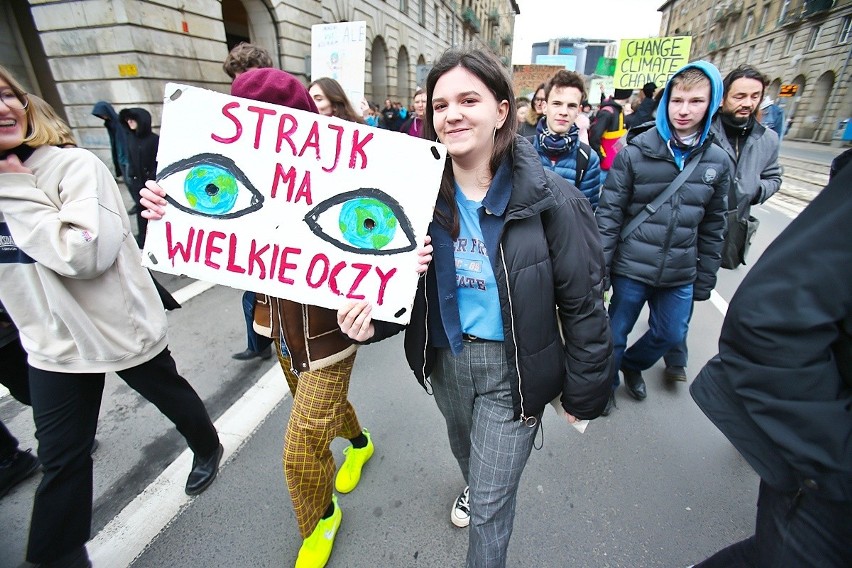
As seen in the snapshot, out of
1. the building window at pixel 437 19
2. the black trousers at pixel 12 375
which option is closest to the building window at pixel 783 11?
the building window at pixel 437 19

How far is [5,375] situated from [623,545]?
10.7 feet

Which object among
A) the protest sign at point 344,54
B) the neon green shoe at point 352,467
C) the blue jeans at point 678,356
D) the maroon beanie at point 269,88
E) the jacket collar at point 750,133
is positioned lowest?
the neon green shoe at point 352,467

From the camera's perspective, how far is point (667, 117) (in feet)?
7.70

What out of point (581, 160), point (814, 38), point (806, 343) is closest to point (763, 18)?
point (814, 38)

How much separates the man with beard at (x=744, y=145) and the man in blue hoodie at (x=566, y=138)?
90 cm

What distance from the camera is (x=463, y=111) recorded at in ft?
4.28

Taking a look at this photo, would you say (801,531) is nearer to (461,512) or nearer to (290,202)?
(461,512)

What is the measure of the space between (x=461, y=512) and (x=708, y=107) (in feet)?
8.48

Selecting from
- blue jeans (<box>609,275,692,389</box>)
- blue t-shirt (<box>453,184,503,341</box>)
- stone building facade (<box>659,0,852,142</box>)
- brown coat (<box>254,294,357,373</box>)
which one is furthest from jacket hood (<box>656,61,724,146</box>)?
stone building facade (<box>659,0,852,142</box>)

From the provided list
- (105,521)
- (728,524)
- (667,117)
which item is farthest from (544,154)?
(105,521)

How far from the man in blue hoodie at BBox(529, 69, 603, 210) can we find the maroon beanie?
2134mm

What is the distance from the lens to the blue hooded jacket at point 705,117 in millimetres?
2217

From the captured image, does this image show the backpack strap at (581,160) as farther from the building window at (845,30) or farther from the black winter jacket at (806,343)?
the building window at (845,30)

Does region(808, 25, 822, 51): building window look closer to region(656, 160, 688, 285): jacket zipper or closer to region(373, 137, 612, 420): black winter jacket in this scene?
region(656, 160, 688, 285): jacket zipper
